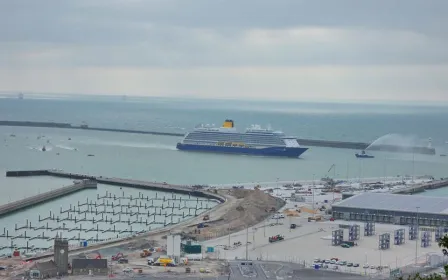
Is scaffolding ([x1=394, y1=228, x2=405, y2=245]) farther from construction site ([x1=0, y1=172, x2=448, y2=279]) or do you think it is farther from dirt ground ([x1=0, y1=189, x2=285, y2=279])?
dirt ground ([x1=0, y1=189, x2=285, y2=279])

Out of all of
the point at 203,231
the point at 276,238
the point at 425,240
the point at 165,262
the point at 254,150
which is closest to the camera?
the point at 165,262

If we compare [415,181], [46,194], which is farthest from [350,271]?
[415,181]

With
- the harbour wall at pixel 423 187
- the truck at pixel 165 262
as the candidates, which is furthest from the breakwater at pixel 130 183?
the truck at pixel 165 262

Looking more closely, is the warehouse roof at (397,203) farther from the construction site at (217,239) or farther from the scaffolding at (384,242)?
the scaffolding at (384,242)

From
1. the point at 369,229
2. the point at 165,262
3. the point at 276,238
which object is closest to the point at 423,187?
the point at 369,229

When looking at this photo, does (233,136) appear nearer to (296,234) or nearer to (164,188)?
(164,188)

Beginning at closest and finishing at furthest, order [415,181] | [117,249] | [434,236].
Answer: [117,249]
[434,236]
[415,181]

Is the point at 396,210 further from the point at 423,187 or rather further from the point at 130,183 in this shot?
the point at 130,183
